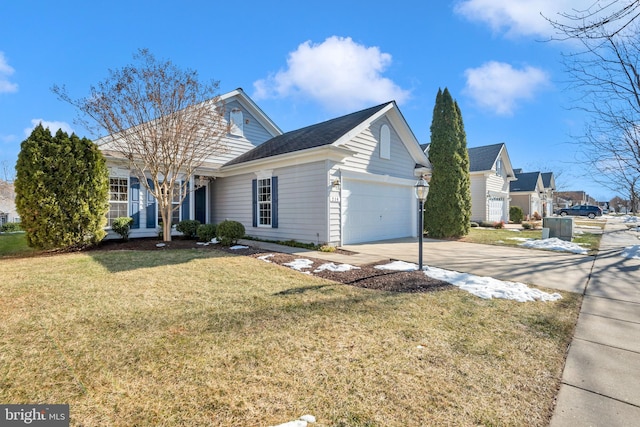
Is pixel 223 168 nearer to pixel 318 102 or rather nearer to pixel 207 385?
pixel 318 102

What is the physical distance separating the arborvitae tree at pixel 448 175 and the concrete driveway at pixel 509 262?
3360 millimetres

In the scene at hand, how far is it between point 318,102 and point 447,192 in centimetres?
951

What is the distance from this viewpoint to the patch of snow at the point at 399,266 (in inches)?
259

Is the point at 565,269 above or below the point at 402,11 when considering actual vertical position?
below

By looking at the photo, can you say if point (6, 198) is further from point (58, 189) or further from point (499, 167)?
point (499, 167)

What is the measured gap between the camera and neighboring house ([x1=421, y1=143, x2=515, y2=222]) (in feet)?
69.3

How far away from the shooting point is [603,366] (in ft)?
8.91

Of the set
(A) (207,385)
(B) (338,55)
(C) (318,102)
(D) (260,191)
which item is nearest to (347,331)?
(A) (207,385)

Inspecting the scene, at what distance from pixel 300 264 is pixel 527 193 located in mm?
30659

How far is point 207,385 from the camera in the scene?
2.35 metres

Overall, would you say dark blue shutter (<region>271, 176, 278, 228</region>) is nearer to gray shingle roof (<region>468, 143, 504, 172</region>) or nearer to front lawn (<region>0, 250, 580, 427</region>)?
front lawn (<region>0, 250, 580, 427</region>)

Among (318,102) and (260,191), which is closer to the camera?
(260,191)

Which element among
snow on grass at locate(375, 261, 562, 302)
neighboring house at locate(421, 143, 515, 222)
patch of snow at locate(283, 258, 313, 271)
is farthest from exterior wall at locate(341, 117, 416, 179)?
neighboring house at locate(421, 143, 515, 222)

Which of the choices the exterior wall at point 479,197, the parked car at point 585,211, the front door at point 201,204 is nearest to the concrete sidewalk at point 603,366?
the front door at point 201,204
